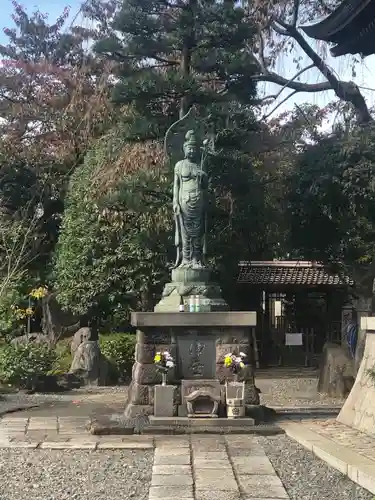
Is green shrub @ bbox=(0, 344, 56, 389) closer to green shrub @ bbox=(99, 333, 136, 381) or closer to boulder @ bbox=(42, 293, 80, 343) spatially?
green shrub @ bbox=(99, 333, 136, 381)

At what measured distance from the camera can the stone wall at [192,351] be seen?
27.1 ft

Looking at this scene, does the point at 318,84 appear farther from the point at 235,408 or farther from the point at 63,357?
the point at 63,357

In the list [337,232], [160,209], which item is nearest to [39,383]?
[160,209]

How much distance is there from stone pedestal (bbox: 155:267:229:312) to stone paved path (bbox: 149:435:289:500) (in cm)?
172

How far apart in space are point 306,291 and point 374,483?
15.9 metres

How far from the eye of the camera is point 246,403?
325 inches

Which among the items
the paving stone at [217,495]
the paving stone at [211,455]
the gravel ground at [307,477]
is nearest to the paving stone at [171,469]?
the paving stone at [211,455]

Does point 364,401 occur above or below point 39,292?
below

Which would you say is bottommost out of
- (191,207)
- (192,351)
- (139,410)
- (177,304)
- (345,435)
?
(345,435)

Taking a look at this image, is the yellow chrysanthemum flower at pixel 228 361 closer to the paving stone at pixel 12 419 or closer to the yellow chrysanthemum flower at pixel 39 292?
the paving stone at pixel 12 419

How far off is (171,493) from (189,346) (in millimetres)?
3229

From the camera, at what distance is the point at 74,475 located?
5820 mm

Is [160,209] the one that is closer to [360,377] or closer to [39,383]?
[39,383]

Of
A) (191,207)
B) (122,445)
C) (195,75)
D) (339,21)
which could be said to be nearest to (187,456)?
(122,445)
